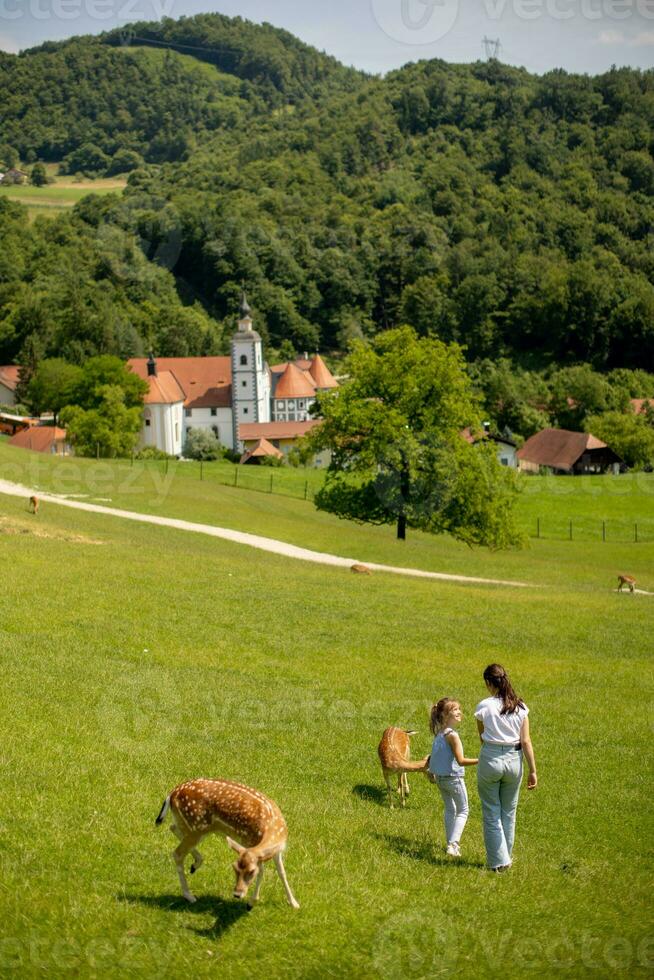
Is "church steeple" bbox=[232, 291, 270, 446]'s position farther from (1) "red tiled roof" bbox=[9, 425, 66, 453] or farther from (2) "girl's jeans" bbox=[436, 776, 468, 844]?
(2) "girl's jeans" bbox=[436, 776, 468, 844]

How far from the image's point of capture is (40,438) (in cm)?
8512

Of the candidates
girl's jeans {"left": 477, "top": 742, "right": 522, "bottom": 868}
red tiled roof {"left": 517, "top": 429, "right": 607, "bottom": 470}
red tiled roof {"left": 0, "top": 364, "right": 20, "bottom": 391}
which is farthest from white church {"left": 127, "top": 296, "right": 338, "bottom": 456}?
girl's jeans {"left": 477, "top": 742, "right": 522, "bottom": 868}

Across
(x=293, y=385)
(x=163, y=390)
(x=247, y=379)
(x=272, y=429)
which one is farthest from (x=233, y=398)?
(x=293, y=385)

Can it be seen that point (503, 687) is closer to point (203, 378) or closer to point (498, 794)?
point (498, 794)

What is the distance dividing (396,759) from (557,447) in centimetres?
9164

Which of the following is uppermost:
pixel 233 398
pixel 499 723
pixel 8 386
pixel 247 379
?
pixel 247 379

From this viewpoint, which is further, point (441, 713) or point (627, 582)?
point (627, 582)

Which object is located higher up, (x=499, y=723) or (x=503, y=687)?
(x=503, y=687)

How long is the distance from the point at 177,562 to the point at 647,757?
51.3 ft

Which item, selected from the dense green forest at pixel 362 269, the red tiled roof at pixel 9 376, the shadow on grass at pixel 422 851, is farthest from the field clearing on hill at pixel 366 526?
the dense green forest at pixel 362 269

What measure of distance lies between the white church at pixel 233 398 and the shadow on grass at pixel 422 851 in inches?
3660

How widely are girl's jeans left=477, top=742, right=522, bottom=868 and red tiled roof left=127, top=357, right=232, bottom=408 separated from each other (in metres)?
111

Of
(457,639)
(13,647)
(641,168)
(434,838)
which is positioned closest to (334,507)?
(457,639)

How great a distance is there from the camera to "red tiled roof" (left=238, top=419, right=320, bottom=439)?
377ft
